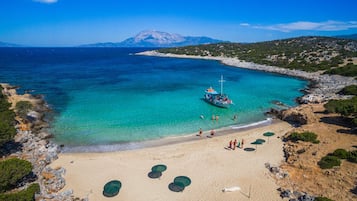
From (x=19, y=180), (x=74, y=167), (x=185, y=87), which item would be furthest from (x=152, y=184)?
(x=185, y=87)

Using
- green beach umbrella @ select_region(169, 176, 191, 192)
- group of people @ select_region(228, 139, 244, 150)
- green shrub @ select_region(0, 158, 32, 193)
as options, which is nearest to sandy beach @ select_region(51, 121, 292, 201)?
green beach umbrella @ select_region(169, 176, 191, 192)

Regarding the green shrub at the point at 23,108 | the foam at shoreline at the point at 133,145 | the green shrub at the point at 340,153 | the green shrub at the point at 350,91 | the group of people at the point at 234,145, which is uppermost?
the green shrub at the point at 350,91

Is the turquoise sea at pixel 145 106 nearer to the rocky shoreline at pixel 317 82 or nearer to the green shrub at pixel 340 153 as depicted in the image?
the rocky shoreline at pixel 317 82

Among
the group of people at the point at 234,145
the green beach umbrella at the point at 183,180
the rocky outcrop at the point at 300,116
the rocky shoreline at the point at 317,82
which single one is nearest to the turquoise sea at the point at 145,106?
the rocky shoreline at the point at 317,82

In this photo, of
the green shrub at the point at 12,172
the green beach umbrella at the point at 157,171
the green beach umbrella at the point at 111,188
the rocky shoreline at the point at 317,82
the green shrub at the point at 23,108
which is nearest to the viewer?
the green shrub at the point at 12,172

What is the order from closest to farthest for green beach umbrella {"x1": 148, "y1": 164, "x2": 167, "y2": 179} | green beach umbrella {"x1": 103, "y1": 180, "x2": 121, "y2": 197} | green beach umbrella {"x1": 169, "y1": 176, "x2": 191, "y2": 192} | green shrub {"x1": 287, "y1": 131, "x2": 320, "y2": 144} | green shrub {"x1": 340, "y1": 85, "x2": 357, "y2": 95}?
green beach umbrella {"x1": 103, "y1": 180, "x2": 121, "y2": 197}
green beach umbrella {"x1": 169, "y1": 176, "x2": 191, "y2": 192}
green beach umbrella {"x1": 148, "y1": 164, "x2": 167, "y2": 179}
green shrub {"x1": 287, "y1": 131, "x2": 320, "y2": 144}
green shrub {"x1": 340, "y1": 85, "x2": 357, "y2": 95}

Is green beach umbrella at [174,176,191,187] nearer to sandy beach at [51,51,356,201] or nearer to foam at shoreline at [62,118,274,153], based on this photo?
sandy beach at [51,51,356,201]

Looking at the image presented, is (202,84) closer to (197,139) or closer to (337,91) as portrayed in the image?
(337,91)
